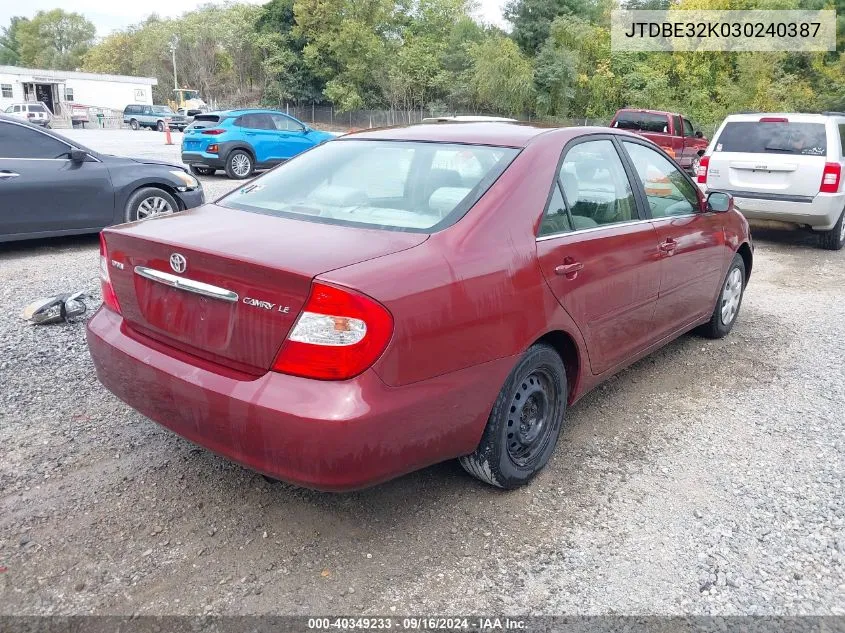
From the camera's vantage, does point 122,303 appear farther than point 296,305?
Yes

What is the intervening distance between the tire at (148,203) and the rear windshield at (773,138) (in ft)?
23.2

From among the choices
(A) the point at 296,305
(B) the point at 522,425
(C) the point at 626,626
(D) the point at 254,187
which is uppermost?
(D) the point at 254,187

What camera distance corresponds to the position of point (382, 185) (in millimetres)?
3359

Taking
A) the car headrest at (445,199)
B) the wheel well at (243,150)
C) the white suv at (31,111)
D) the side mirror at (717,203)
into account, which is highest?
the white suv at (31,111)

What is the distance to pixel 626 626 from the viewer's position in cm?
243

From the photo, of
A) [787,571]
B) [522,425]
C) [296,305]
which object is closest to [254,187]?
[296,305]

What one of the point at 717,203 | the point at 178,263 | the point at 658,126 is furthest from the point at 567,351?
the point at 658,126

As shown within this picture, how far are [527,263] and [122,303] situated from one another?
5.67 feet

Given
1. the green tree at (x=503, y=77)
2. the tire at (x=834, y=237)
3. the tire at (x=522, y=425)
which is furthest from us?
the green tree at (x=503, y=77)

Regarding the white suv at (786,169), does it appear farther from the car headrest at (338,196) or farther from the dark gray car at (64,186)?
the dark gray car at (64,186)

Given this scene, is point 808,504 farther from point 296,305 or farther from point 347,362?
point 296,305

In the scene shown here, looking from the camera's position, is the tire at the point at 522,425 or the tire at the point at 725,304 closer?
the tire at the point at 522,425

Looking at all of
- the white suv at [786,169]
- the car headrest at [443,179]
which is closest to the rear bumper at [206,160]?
the white suv at [786,169]

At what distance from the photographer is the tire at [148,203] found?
25.7 ft
